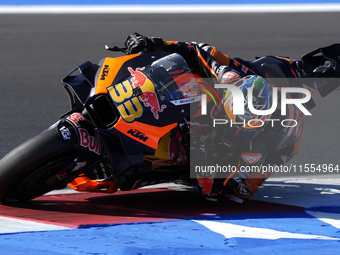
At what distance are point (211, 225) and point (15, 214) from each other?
116cm

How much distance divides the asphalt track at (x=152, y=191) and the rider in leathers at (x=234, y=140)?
14 cm

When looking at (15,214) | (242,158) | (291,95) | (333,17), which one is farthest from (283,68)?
(333,17)

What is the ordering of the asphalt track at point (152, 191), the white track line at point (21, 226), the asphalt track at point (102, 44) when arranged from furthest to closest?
the asphalt track at point (102, 44) → the white track line at point (21, 226) → the asphalt track at point (152, 191)

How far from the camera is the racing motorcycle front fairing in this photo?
399 cm

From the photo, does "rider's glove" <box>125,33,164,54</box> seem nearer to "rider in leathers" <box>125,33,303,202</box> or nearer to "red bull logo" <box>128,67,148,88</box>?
"rider in leathers" <box>125,33,303,202</box>

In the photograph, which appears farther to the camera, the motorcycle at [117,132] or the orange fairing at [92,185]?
the orange fairing at [92,185]

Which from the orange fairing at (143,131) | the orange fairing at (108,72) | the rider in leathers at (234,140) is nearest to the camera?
the orange fairing at (143,131)

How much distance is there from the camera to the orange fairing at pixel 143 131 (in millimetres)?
3973

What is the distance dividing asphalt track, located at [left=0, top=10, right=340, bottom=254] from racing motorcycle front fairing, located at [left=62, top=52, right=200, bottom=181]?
0.44 meters

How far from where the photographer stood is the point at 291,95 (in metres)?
4.77

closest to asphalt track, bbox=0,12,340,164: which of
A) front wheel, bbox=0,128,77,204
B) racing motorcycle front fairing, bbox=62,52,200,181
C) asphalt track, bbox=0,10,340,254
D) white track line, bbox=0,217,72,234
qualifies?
asphalt track, bbox=0,10,340,254

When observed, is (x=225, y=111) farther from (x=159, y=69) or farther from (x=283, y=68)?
(x=283, y=68)

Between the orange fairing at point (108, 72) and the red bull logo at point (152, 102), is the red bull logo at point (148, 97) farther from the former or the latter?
the orange fairing at point (108, 72)

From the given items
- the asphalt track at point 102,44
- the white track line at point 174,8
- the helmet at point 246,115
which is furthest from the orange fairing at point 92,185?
the white track line at point 174,8
